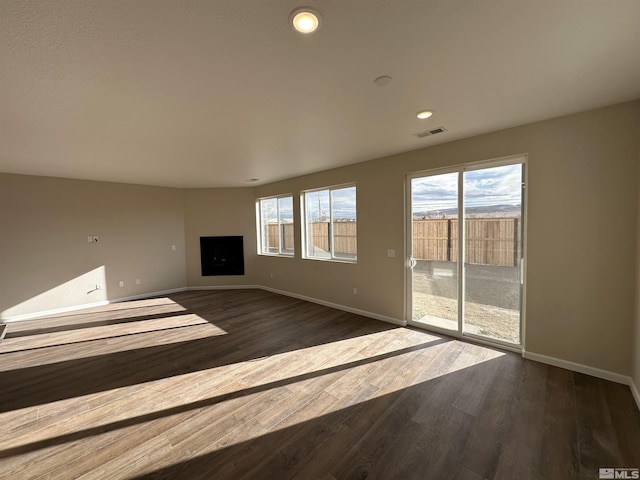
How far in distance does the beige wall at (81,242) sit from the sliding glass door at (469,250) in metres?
5.74

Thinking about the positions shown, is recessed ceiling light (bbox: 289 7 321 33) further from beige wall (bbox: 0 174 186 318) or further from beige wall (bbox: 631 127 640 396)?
Result: beige wall (bbox: 0 174 186 318)

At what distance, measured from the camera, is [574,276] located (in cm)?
267

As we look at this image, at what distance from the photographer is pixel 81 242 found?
17.1 ft

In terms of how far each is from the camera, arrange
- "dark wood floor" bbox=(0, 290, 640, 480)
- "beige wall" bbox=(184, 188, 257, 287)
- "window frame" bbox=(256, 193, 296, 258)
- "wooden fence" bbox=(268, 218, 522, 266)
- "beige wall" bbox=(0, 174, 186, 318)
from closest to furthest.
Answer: "dark wood floor" bbox=(0, 290, 640, 480)
"wooden fence" bbox=(268, 218, 522, 266)
"beige wall" bbox=(0, 174, 186, 318)
"window frame" bbox=(256, 193, 296, 258)
"beige wall" bbox=(184, 188, 257, 287)

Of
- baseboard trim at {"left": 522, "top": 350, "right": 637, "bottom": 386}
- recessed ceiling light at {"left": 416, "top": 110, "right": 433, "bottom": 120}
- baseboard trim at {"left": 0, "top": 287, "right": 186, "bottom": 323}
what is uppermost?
recessed ceiling light at {"left": 416, "top": 110, "right": 433, "bottom": 120}

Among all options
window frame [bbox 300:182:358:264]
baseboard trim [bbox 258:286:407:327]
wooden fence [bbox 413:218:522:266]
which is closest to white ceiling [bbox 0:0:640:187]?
wooden fence [bbox 413:218:522:266]

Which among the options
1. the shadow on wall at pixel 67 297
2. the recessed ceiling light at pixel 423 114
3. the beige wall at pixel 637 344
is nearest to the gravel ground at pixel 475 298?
the beige wall at pixel 637 344

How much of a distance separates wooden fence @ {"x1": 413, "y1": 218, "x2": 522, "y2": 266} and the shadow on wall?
20.6 feet

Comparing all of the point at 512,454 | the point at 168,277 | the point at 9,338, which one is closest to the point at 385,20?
the point at 512,454

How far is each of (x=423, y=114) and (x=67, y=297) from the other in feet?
22.4

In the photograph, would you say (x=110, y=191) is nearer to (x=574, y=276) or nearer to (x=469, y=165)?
(x=469, y=165)

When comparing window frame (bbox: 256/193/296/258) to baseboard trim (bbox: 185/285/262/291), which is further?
baseboard trim (bbox: 185/285/262/291)

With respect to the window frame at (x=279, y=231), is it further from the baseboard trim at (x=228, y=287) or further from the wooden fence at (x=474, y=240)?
the wooden fence at (x=474, y=240)

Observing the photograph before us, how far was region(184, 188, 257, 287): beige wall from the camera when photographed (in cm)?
666
